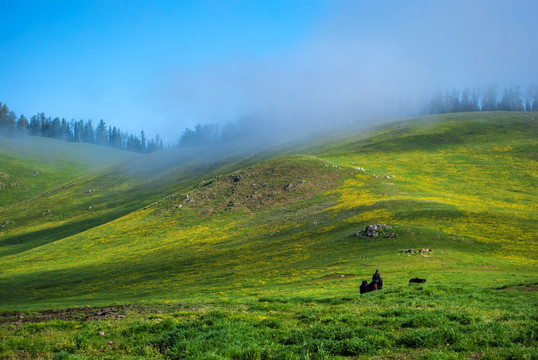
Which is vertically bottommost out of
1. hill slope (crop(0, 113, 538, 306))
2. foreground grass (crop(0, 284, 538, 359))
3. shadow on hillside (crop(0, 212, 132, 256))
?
shadow on hillside (crop(0, 212, 132, 256))

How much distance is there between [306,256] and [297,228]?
18.0m

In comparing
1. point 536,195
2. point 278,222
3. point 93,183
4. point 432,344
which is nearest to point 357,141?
point 536,195

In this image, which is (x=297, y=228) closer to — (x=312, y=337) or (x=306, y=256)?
(x=306, y=256)

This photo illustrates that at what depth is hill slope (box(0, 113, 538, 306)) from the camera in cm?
4194

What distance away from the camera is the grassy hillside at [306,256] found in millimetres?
12930

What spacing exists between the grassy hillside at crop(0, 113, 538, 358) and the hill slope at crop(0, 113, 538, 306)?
17.0 inches

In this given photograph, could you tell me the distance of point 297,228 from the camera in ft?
228

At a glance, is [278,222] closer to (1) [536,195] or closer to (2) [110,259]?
(2) [110,259]

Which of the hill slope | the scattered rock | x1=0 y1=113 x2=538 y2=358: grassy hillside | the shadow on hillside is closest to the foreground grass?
x1=0 y1=113 x2=538 y2=358: grassy hillside

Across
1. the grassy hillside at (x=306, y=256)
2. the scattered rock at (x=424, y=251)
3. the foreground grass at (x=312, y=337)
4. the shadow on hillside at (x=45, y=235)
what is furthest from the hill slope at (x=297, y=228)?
the foreground grass at (x=312, y=337)

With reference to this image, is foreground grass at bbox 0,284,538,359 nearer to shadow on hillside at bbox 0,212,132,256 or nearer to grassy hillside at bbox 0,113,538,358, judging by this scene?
grassy hillside at bbox 0,113,538,358

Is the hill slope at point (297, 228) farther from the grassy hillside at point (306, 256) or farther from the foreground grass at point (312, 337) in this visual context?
the foreground grass at point (312, 337)

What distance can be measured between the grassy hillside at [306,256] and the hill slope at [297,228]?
43 centimetres

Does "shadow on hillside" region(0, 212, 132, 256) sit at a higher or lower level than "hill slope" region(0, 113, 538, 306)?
lower
